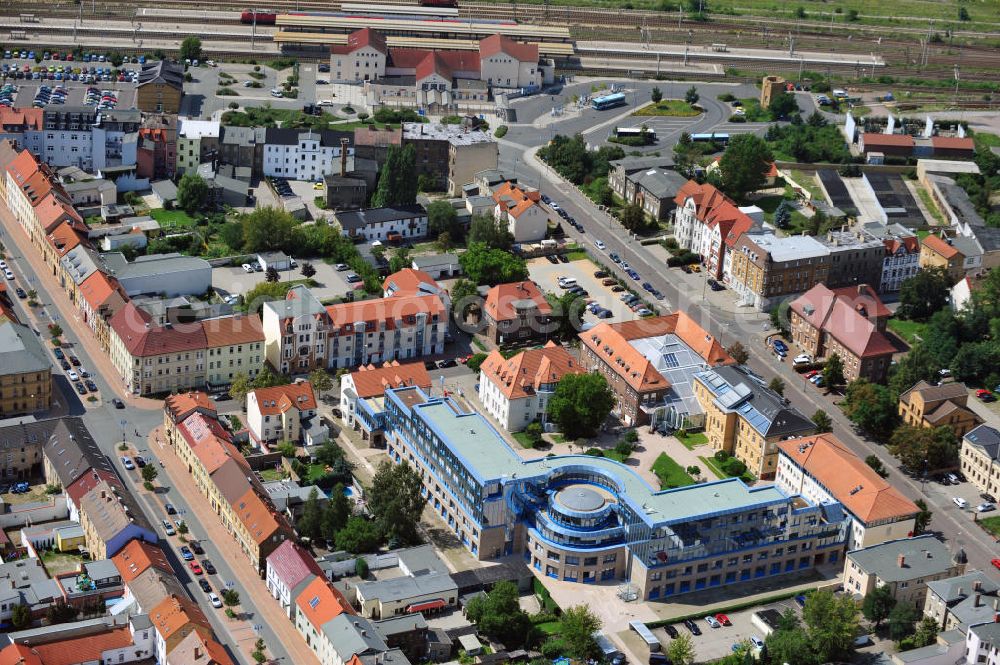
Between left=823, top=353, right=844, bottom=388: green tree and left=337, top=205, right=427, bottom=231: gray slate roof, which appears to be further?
left=337, top=205, right=427, bottom=231: gray slate roof

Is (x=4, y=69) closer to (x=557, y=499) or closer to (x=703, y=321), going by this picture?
(x=703, y=321)

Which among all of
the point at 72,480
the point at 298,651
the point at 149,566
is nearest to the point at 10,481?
the point at 72,480

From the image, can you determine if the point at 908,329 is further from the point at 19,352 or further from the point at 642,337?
the point at 19,352

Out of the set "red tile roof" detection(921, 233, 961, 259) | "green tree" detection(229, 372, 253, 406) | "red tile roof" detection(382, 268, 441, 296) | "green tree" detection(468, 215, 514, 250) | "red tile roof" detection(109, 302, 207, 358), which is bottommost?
"green tree" detection(229, 372, 253, 406)

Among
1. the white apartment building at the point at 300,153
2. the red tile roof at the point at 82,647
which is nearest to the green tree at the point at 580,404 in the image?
the red tile roof at the point at 82,647

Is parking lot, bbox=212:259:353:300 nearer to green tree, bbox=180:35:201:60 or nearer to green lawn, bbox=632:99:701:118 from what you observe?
green lawn, bbox=632:99:701:118

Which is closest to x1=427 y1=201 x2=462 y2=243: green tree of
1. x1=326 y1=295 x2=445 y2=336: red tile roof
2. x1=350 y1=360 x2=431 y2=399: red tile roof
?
x1=326 y1=295 x2=445 y2=336: red tile roof

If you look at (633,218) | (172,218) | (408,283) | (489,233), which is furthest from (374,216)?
(633,218)

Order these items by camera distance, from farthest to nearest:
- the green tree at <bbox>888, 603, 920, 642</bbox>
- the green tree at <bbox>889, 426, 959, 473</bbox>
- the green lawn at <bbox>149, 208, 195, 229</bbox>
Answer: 1. the green lawn at <bbox>149, 208, 195, 229</bbox>
2. the green tree at <bbox>889, 426, 959, 473</bbox>
3. the green tree at <bbox>888, 603, 920, 642</bbox>
